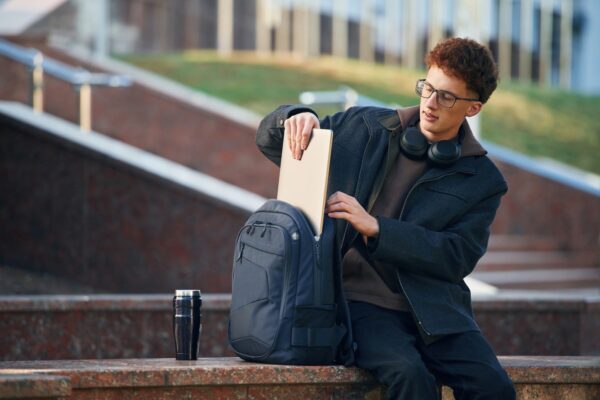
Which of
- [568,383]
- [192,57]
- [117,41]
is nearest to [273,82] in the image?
[192,57]

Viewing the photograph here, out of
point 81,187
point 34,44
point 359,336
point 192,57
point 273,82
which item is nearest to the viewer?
point 359,336

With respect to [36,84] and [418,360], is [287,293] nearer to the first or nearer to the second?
[418,360]

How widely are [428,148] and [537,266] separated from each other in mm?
7964

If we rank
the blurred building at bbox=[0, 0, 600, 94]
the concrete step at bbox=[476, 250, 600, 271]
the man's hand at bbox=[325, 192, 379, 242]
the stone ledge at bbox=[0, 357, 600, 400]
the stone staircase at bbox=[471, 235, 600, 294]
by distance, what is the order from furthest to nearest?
the blurred building at bbox=[0, 0, 600, 94]
the concrete step at bbox=[476, 250, 600, 271]
the stone staircase at bbox=[471, 235, 600, 294]
the man's hand at bbox=[325, 192, 379, 242]
the stone ledge at bbox=[0, 357, 600, 400]

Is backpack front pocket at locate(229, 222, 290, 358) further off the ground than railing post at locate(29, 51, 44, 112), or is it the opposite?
backpack front pocket at locate(229, 222, 290, 358)

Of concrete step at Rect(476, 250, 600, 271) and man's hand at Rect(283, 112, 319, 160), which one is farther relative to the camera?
concrete step at Rect(476, 250, 600, 271)

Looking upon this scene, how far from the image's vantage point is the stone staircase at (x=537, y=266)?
11.9 m

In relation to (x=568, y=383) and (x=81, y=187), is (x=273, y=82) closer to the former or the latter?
(x=81, y=187)

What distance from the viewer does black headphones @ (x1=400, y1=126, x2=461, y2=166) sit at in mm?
5004

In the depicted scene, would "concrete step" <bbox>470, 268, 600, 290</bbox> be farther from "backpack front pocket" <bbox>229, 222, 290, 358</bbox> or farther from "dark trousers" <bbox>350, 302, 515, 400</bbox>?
"backpack front pocket" <bbox>229, 222, 290, 358</bbox>

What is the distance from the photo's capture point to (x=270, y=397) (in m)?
4.93

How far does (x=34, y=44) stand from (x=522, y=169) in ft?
19.7

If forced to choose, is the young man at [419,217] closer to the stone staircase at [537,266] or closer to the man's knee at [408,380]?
the man's knee at [408,380]

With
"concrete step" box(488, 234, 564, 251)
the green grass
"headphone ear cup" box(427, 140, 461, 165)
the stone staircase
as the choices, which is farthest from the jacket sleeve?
the green grass
